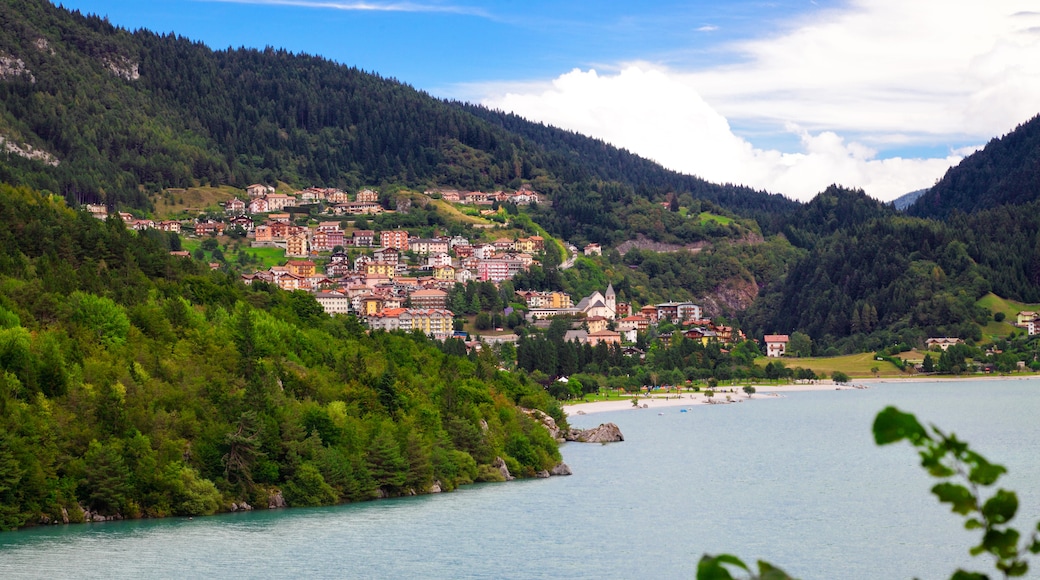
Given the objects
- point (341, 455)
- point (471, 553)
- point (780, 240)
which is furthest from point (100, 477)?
point (780, 240)

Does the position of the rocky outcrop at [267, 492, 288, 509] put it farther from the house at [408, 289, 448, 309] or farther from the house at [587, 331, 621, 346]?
the house at [408, 289, 448, 309]

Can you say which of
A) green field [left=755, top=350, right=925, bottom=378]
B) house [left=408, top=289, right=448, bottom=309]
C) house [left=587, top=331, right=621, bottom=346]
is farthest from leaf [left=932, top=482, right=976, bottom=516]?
house [left=408, top=289, right=448, bottom=309]

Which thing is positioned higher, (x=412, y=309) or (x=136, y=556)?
(x=412, y=309)

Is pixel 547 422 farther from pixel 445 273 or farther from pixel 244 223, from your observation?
pixel 244 223

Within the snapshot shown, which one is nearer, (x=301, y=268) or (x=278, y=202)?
(x=301, y=268)

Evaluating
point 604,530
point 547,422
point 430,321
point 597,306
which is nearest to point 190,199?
point 597,306

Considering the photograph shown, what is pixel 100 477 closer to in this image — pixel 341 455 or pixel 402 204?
pixel 341 455
